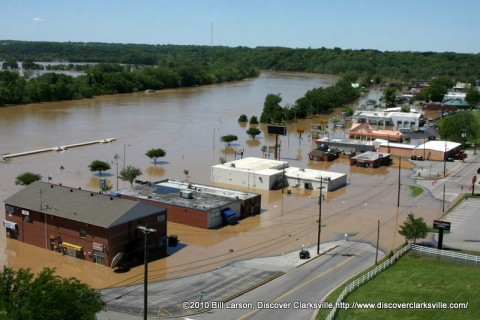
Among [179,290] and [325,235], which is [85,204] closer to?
[179,290]

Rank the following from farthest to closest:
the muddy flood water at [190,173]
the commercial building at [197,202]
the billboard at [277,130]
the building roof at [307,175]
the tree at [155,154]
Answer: the billboard at [277,130] → the tree at [155,154] → the building roof at [307,175] → the commercial building at [197,202] → the muddy flood water at [190,173]

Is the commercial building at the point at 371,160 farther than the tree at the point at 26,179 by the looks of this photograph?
Yes

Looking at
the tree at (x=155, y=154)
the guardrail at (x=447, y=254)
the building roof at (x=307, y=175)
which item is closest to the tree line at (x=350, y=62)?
the tree at (x=155, y=154)

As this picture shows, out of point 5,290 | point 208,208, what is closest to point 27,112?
point 208,208

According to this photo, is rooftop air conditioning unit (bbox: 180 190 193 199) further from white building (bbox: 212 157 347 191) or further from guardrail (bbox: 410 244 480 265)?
guardrail (bbox: 410 244 480 265)

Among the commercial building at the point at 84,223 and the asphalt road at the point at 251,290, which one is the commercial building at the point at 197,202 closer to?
the commercial building at the point at 84,223

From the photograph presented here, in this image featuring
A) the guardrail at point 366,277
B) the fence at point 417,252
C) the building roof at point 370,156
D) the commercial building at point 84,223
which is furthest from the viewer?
the building roof at point 370,156

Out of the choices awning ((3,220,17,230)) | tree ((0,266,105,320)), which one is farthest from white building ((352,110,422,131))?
tree ((0,266,105,320))
